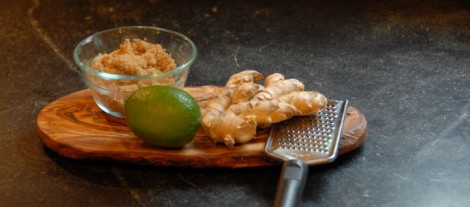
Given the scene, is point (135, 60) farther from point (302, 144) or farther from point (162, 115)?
point (302, 144)

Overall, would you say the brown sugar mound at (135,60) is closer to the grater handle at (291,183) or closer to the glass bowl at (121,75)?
the glass bowl at (121,75)

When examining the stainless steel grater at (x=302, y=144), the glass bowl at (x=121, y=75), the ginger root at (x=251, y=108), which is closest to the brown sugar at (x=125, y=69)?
the glass bowl at (x=121, y=75)

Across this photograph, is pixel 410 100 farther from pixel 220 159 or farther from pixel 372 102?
pixel 220 159

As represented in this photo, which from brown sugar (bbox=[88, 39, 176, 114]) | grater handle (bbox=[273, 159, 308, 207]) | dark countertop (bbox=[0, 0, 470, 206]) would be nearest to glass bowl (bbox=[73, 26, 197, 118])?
brown sugar (bbox=[88, 39, 176, 114])

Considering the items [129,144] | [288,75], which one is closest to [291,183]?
[129,144]

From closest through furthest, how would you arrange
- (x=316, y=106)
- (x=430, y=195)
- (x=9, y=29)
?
(x=430, y=195) < (x=316, y=106) < (x=9, y=29)

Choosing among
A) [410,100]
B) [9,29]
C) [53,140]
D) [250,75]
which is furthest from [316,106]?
[9,29]

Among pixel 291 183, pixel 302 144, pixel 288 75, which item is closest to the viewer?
pixel 291 183
